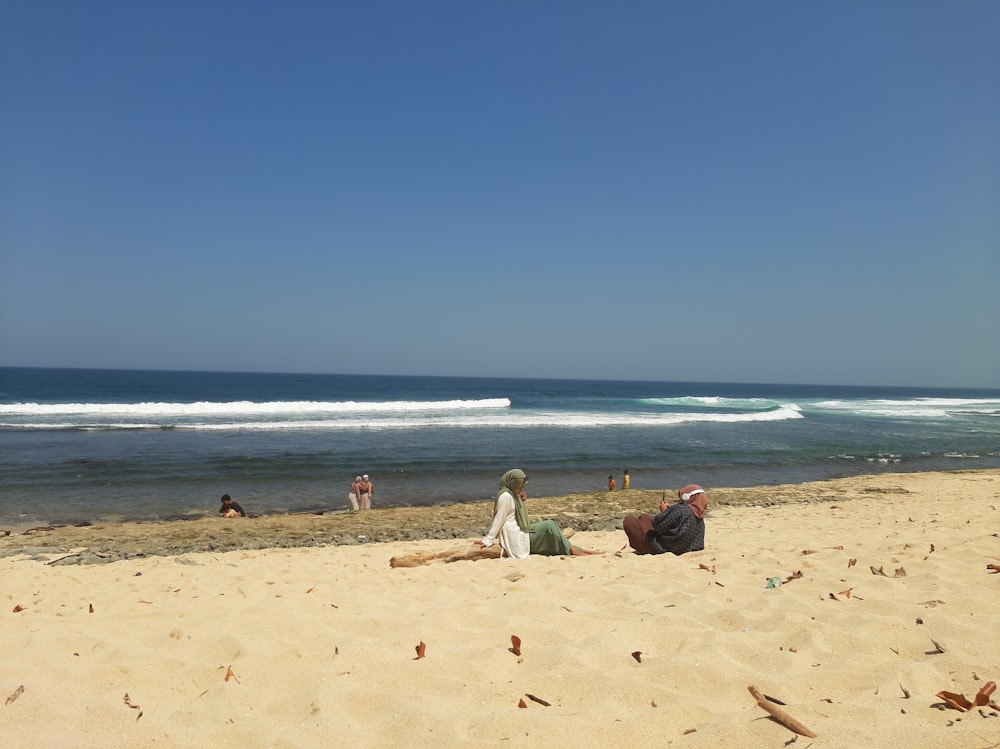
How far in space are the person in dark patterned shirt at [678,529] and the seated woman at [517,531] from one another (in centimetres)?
69

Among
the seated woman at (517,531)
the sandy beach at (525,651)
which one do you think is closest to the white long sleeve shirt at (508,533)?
the seated woman at (517,531)

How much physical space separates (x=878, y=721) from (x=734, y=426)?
3850 cm

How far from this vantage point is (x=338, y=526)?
1220 cm

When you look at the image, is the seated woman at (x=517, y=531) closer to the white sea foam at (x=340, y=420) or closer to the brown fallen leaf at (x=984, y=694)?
the brown fallen leaf at (x=984, y=694)

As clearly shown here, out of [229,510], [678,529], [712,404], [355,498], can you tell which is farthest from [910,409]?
[229,510]

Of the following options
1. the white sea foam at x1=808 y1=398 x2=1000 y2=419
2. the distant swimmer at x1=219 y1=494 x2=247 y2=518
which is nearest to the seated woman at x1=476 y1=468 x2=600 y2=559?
the distant swimmer at x1=219 y1=494 x2=247 y2=518

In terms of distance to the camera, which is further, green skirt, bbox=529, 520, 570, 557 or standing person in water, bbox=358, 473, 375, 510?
standing person in water, bbox=358, 473, 375, 510

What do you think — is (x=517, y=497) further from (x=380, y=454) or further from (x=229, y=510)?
(x=380, y=454)

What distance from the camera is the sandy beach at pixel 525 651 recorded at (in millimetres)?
2633

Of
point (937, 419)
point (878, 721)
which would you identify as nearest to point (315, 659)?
point (878, 721)

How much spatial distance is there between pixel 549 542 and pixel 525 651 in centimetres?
392

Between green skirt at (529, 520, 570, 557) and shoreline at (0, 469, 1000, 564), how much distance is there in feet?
12.7

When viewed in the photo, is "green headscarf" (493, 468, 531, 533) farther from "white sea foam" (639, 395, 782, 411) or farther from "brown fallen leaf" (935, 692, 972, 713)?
"white sea foam" (639, 395, 782, 411)

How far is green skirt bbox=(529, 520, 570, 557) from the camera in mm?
7406
